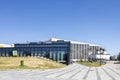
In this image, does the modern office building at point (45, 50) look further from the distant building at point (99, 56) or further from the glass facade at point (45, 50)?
the distant building at point (99, 56)

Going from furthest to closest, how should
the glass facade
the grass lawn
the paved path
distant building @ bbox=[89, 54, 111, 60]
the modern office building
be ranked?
distant building @ bbox=[89, 54, 111, 60] → the glass facade → the modern office building → the grass lawn → the paved path

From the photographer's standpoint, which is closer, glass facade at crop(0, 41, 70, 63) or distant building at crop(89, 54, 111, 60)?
glass facade at crop(0, 41, 70, 63)

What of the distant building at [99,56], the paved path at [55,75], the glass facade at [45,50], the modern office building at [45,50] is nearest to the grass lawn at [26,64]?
the paved path at [55,75]

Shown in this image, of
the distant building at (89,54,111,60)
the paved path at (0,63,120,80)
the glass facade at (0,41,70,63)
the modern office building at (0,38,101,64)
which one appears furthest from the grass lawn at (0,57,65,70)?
the distant building at (89,54,111,60)

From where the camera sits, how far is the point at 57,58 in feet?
438

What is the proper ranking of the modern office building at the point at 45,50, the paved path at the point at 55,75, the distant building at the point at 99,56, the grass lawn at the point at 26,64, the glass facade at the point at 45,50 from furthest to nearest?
the distant building at the point at 99,56
the glass facade at the point at 45,50
the modern office building at the point at 45,50
the grass lawn at the point at 26,64
the paved path at the point at 55,75

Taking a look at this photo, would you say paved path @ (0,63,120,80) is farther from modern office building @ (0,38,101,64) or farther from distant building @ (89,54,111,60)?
distant building @ (89,54,111,60)

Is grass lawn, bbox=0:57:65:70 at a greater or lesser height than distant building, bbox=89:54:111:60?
greater

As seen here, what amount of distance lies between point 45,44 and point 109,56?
181 ft

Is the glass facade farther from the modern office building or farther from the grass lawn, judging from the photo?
the grass lawn

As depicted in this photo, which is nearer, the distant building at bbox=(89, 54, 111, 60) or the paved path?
the paved path

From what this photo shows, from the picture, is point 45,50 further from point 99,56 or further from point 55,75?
point 55,75

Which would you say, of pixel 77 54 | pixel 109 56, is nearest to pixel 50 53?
pixel 77 54

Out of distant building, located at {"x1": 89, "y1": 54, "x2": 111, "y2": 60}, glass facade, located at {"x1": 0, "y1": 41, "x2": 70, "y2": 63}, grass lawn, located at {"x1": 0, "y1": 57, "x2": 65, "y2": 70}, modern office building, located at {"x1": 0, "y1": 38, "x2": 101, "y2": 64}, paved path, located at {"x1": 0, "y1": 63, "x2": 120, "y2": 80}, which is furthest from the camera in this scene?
distant building, located at {"x1": 89, "y1": 54, "x2": 111, "y2": 60}
